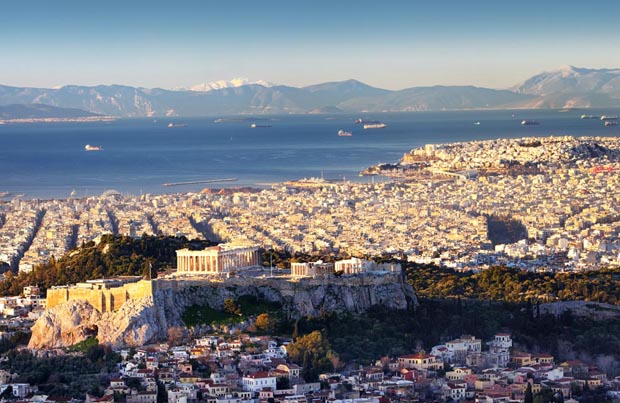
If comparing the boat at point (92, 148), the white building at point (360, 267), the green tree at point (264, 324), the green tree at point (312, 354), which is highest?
the white building at point (360, 267)

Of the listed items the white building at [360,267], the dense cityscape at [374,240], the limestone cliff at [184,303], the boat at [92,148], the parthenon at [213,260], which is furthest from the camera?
the boat at [92,148]

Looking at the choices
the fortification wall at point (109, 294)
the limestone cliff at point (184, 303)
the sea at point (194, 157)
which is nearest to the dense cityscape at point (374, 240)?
the fortification wall at point (109, 294)

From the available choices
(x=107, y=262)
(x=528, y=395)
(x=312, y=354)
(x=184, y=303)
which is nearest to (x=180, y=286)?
(x=184, y=303)

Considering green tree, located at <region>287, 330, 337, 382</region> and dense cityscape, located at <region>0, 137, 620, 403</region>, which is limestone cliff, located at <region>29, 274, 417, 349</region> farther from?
green tree, located at <region>287, 330, 337, 382</region>

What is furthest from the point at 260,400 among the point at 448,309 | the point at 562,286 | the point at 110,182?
the point at 110,182

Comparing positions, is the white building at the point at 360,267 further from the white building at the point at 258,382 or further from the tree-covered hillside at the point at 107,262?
the white building at the point at 258,382

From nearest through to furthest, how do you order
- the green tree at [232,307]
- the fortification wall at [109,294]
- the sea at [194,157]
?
the fortification wall at [109,294], the green tree at [232,307], the sea at [194,157]

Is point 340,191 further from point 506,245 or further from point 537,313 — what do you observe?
point 537,313
